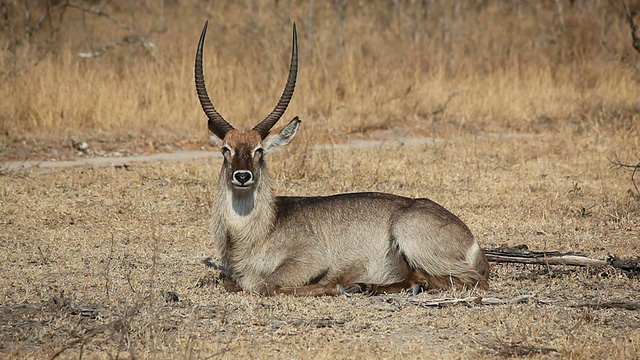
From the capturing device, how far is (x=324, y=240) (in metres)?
6.33

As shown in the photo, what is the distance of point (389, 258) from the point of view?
627 centimetres

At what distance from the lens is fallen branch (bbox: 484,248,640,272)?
20.6 feet

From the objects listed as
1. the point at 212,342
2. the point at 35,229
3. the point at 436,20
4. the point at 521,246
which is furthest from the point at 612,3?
the point at 212,342

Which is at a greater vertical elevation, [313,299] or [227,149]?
[227,149]

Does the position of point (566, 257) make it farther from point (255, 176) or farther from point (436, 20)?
point (436, 20)

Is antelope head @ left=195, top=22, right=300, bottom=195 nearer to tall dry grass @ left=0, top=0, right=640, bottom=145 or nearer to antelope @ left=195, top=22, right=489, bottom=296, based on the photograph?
antelope @ left=195, top=22, right=489, bottom=296

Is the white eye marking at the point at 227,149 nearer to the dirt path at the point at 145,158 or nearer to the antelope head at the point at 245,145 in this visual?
the antelope head at the point at 245,145

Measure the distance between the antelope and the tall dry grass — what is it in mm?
5275

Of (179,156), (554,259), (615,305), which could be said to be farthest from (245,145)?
(179,156)

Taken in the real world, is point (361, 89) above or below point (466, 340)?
above

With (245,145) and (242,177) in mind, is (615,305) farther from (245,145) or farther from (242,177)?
(245,145)

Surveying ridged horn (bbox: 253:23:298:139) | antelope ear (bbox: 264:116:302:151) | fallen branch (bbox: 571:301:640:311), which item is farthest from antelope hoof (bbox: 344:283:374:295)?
fallen branch (bbox: 571:301:640:311)

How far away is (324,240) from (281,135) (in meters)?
0.85

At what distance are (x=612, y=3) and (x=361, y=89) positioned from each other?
9.34 meters
